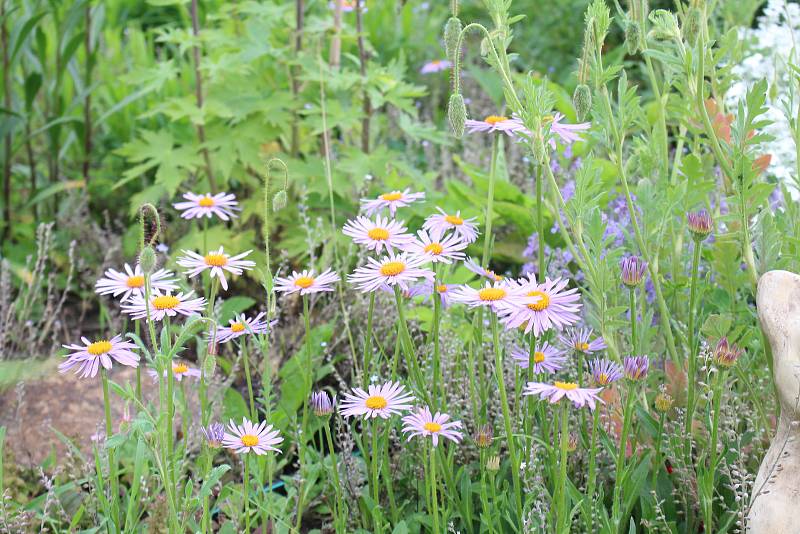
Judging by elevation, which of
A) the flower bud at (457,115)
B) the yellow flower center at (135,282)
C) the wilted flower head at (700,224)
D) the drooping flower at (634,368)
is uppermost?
the flower bud at (457,115)

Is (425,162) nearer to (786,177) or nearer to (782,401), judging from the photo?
(786,177)

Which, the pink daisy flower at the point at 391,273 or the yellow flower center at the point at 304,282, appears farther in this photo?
the yellow flower center at the point at 304,282

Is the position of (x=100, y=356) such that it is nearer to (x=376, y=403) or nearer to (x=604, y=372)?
(x=376, y=403)

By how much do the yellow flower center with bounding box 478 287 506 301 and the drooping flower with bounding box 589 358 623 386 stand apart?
20 centimetres

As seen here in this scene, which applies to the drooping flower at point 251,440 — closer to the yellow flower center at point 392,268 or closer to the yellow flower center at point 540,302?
the yellow flower center at point 392,268

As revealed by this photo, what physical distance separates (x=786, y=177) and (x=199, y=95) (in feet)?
5.59

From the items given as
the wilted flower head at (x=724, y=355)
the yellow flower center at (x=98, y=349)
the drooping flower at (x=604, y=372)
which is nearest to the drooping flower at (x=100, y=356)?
the yellow flower center at (x=98, y=349)

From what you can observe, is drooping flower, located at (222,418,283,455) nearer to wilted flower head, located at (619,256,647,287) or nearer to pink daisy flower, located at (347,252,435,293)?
pink daisy flower, located at (347,252,435,293)

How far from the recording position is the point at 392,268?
139 centimetres

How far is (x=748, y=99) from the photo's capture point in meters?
1.50

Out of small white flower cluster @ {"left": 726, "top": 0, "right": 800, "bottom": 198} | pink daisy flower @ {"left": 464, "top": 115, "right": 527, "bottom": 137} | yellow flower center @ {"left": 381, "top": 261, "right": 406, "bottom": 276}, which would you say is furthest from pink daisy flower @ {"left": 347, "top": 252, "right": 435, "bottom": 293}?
small white flower cluster @ {"left": 726, "top": 0, "right": 800, "bottom": 198}

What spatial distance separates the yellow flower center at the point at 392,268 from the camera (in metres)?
1.39

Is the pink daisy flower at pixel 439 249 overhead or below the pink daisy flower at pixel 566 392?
overhead

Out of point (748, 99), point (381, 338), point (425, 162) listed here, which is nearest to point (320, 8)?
point (425, 162)
